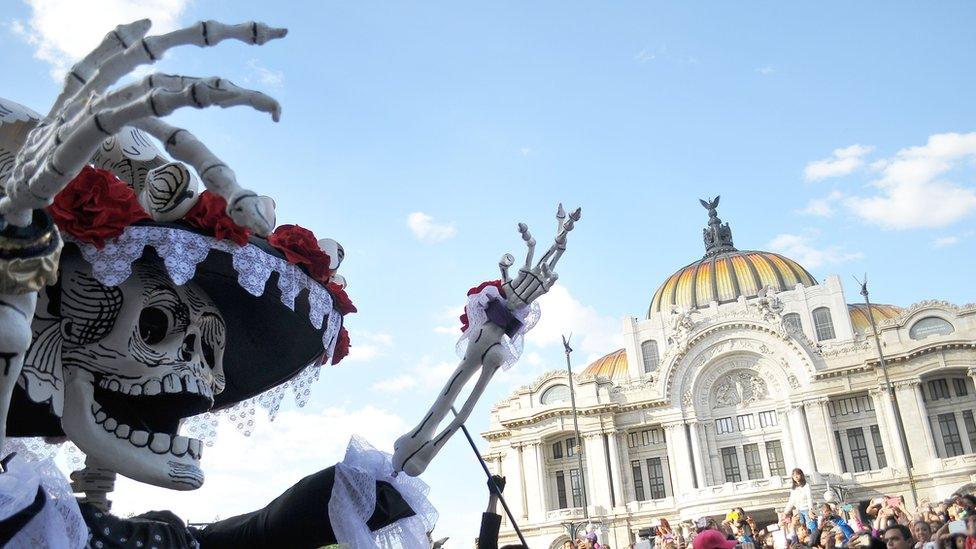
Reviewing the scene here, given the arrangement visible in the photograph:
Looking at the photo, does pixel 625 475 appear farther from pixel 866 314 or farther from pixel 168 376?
pixel 168 376

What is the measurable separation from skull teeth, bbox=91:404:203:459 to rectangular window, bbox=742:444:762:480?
1495 inches

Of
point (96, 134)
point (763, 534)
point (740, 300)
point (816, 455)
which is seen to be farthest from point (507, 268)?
point (740, 300)

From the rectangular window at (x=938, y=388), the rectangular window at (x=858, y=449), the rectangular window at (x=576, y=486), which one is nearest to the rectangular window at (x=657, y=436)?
the rectangular window at (x=576, y=486)

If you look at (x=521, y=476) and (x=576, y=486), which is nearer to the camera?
(x=576, y=486)

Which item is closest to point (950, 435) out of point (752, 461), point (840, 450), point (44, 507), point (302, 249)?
point (840, 450)

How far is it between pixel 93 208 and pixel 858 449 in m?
39.8

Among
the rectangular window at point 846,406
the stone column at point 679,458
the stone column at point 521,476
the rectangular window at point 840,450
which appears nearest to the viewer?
the rectangular window at point 840,450

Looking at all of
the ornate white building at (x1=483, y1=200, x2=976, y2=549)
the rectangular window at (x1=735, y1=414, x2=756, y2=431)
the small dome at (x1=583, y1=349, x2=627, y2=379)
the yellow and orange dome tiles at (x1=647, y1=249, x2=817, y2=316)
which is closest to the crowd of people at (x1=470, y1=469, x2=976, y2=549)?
the ornate white building at (x1=483, y1=200, x2=976, y2=549)

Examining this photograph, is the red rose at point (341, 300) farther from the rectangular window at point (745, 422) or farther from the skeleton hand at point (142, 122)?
the rectangular window at point (745, 422)

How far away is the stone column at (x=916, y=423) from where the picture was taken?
34.9 metres

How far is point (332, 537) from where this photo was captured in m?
3.59

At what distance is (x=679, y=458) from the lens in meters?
38.4

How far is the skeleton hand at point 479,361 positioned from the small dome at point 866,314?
42333 mm

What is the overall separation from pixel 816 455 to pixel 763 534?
1003 inches
